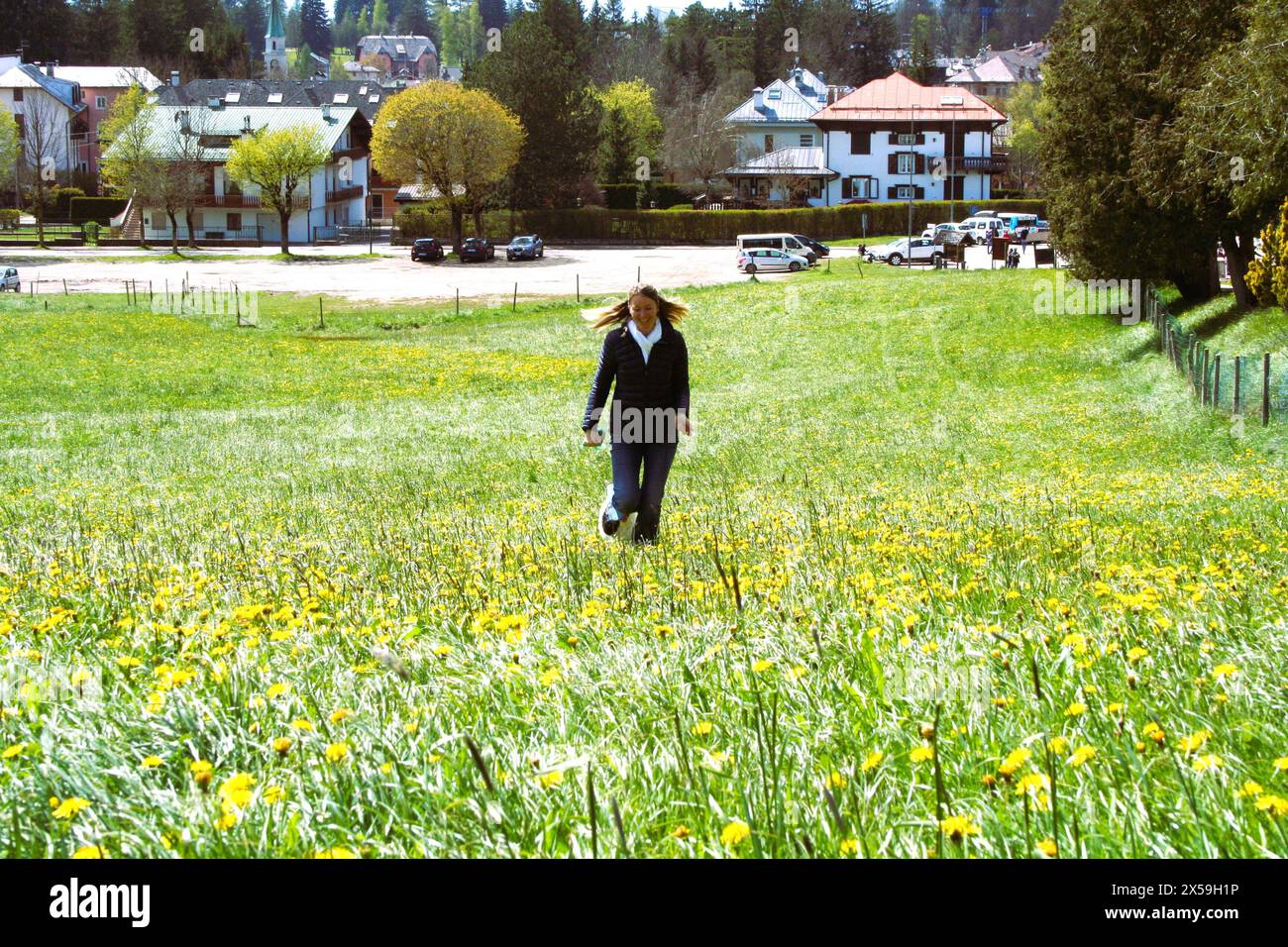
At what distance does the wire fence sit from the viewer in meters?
18.1

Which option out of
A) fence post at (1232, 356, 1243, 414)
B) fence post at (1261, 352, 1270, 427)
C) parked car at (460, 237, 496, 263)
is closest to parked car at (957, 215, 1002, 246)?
parked car at (460, 237, 496, 263)

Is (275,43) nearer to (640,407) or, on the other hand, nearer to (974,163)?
(974,163)

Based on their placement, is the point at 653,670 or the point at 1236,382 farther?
the point at 1236,382

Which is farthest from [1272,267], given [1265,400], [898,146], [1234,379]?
[898,146]

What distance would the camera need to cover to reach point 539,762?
148 inches

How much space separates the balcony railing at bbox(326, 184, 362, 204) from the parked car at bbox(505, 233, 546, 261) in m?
24.0

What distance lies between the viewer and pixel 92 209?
3681 inches

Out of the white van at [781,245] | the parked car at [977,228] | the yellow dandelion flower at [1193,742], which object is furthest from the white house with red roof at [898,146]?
the yellow dandelion flower at [1193,742]

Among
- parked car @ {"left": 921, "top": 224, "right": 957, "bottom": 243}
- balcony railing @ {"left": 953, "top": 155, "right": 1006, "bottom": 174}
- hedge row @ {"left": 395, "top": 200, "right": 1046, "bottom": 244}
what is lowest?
parked car @ {"left": 921, "top": 224, "right": 957, "bottom": 243}

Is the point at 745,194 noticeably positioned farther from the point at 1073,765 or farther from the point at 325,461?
the point at 1073,765

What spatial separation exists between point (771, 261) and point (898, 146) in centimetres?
3833

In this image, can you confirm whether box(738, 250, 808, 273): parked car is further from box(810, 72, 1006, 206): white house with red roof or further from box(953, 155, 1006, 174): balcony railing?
box(953, 155, 1006, 174): balcony railing
